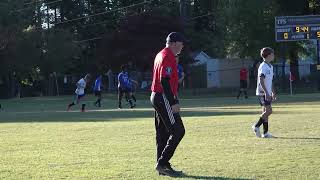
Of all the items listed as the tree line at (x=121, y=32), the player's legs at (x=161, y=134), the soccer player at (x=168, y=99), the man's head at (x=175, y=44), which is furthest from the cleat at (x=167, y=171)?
the tree line at (x=121, y=32)

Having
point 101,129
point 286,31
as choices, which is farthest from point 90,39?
point 101,129

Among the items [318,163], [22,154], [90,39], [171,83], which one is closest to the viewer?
[171,83]

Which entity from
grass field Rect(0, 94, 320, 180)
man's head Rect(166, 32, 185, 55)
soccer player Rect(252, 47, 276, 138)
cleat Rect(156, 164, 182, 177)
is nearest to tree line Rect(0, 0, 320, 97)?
grass field Rect(0, 94, 320, 180)

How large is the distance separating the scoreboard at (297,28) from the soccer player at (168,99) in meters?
33.7

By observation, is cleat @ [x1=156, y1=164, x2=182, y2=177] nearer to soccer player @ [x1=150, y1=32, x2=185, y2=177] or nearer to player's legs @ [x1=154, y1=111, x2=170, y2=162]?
soccer player @ [x1=150, y1=32, x2=185, y2=177]

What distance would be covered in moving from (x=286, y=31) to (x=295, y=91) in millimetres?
7216

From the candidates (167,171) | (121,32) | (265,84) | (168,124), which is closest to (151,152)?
(167,171)

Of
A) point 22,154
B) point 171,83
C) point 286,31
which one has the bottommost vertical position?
point 22,154

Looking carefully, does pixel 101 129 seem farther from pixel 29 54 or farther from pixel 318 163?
Answer: pixel 29 54

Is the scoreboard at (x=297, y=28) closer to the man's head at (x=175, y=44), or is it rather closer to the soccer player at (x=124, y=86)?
the soccer player at (x=124, y=86)

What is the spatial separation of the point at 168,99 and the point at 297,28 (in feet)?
113

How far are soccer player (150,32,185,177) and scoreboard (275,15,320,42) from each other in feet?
110

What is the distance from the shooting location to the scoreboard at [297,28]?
41531mm

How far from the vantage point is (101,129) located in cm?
1720
